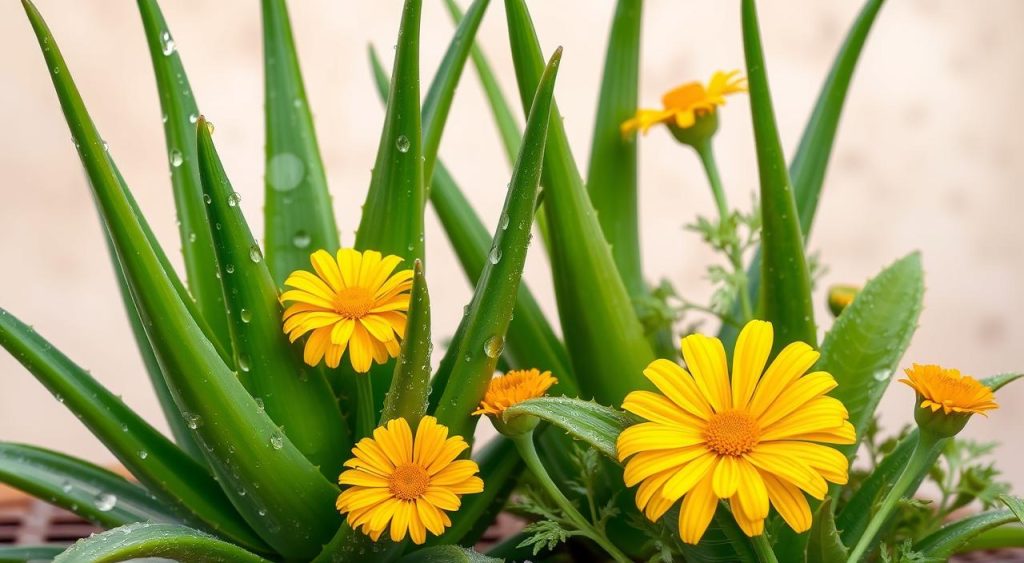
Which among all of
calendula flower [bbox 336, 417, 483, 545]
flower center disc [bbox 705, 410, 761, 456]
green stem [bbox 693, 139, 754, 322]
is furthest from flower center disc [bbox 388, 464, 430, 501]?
green stem [bbox 693, 139, 754, 322]

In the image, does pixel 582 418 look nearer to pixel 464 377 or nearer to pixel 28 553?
pixel 464 377

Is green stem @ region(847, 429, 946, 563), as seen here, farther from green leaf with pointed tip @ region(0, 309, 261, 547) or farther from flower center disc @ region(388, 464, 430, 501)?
green leaf with pointed tip @ region(0, 309, 261, 547)

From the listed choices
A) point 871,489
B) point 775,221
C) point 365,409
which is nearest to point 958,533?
point 871,489

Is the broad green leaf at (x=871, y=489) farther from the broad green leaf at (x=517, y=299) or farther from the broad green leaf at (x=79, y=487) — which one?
the broad green leaf at (x=79, y=487)

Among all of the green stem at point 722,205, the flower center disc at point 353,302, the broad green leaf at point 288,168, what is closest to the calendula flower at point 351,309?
the flower center disc at point 353,302

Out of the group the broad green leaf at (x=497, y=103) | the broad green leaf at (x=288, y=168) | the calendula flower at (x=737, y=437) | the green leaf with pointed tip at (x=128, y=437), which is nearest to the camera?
the calendula flower at (x=737, y=437)

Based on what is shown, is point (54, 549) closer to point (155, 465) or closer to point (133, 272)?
point (155, 465)
